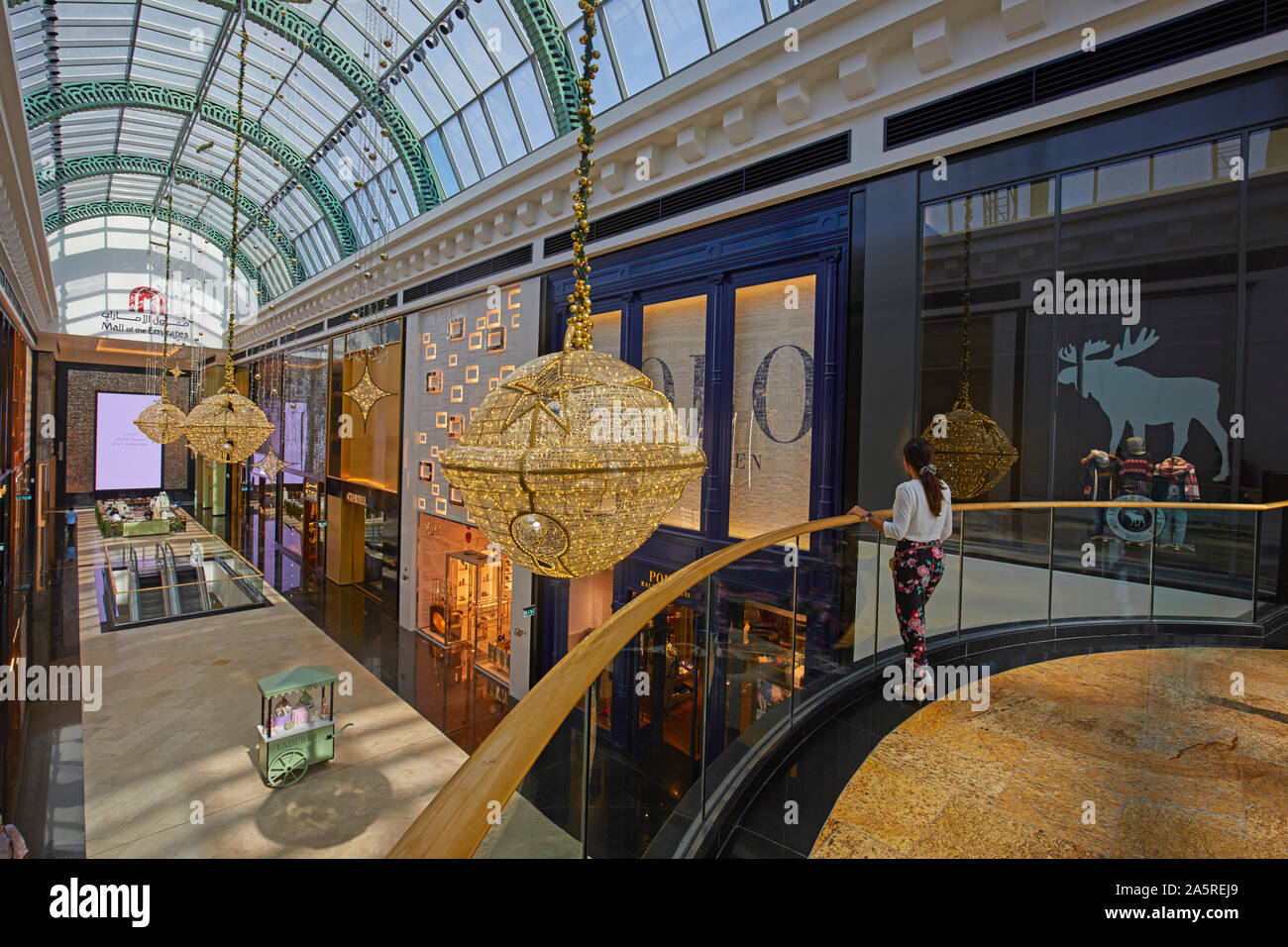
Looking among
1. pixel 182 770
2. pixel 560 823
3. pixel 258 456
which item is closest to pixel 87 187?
pixel 258 456

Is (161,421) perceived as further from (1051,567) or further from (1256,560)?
(1256,560)

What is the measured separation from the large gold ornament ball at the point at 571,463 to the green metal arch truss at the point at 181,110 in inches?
476

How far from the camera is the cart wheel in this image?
5.95m

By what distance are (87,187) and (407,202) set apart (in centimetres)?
1256

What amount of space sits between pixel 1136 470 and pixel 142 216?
88.0 ft

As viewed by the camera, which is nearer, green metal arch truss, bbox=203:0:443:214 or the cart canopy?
the cart canopy

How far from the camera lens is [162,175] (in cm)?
1600

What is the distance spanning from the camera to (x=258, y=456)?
19172 millimetres

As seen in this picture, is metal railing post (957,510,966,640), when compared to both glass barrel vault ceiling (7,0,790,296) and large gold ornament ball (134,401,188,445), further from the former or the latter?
large gold ornament ball (134,401,188,445)

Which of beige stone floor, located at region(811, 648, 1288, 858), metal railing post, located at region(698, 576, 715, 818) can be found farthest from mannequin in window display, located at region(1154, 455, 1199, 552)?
metal railing post, located at region(698, 576, 715, 818)

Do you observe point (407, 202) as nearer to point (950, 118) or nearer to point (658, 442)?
point (950, 118)

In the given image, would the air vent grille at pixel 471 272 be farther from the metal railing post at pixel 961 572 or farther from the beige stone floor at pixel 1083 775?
the beige stone floor at pixel 1083 775

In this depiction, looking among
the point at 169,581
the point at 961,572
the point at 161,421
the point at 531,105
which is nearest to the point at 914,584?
the point at 961,572

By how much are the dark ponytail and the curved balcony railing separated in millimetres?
513
